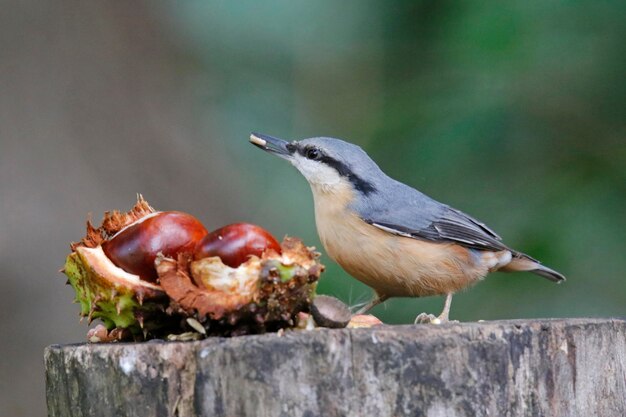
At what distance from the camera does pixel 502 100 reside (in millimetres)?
4977

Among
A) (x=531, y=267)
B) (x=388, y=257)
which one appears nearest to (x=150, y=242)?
(x=388, y=257)

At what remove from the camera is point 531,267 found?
4812 millimetres

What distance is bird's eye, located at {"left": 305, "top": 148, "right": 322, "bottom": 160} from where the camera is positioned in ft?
15.1

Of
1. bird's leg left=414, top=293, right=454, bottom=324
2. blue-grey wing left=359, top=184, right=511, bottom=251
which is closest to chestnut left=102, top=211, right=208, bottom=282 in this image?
bird's leg left=414, top=293, right=454, bottom=324

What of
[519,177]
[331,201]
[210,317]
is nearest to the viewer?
[210,317]

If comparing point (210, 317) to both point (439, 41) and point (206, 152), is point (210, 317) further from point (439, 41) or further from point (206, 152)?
point (206, 152)

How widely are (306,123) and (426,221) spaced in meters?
2.14

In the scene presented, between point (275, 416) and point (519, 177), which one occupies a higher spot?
point (519, 177)

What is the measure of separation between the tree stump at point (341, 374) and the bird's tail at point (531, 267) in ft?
5.67

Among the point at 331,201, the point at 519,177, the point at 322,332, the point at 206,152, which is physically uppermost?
the point at 206,152

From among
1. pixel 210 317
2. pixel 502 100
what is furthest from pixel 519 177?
pixel 210 317

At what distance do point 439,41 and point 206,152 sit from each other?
3.76 metres

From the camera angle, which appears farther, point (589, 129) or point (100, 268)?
point (589, 129)

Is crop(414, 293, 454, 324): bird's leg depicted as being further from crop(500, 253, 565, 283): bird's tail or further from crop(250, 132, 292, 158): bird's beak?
crop(250, 132, 292, 158): bird's beak
